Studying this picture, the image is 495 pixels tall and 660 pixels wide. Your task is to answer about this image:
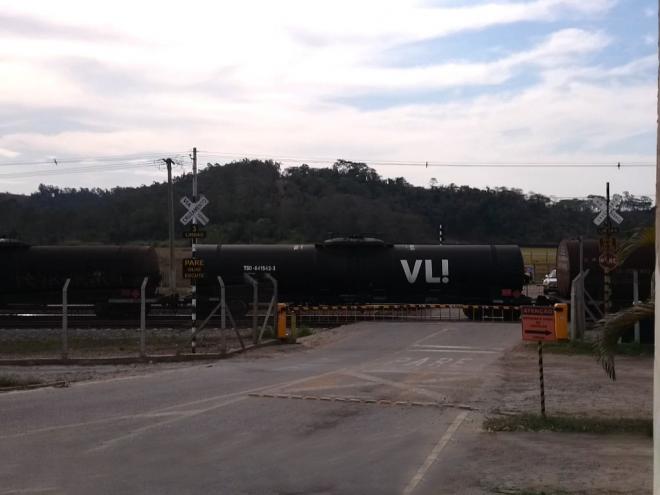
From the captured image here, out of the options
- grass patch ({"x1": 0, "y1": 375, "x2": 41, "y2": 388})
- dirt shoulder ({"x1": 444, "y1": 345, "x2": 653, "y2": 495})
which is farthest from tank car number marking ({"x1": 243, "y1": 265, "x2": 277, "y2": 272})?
dirt shoulder ({"x1": 444, "y1": 345, "x2": 653, "y2": 495})

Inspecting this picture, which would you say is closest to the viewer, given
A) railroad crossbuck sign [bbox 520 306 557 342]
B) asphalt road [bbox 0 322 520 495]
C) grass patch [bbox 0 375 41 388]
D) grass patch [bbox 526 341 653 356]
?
asphalt road [bbox 0 322 520 495]

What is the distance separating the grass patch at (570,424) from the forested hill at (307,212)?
71751mm

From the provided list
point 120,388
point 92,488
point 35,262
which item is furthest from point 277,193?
point 92,488

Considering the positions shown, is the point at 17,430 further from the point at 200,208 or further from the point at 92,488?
the point at 200,208

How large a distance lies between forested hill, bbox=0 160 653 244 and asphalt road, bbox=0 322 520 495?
219 feet

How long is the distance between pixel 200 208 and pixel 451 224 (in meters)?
83.0

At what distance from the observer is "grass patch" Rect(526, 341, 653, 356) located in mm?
21828

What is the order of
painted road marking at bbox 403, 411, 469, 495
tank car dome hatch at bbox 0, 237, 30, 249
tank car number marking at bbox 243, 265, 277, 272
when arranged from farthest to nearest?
tank car number marking at bbox 243, 265, 277, 272 → tank car dome hatch at bbox 0, 237, 30, 249 → painted road marking at bbox 403, 411, 469, 495

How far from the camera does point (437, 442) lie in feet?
33.9

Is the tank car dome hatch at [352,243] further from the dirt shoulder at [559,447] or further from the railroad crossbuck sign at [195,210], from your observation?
the dirt shoulder at [559,447]

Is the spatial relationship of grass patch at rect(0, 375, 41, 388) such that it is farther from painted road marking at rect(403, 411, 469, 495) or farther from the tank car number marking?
the tank car number marking

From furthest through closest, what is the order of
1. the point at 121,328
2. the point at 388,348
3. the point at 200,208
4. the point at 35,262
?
the point at 35,262 < the point at 121,328 < the point at 388,348 < the point at 200,208

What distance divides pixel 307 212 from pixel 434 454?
287 ft

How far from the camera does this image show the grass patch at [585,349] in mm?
21828
